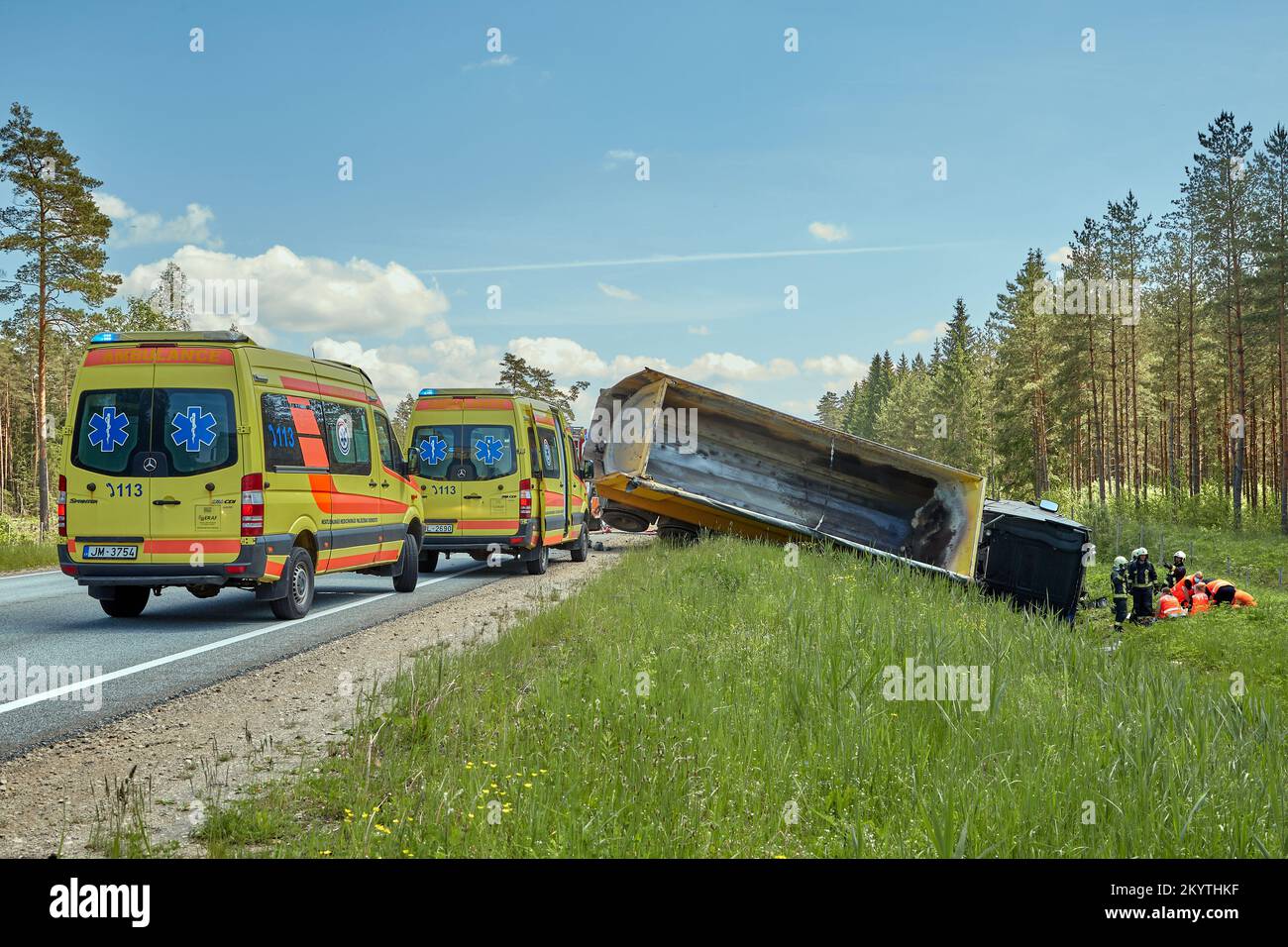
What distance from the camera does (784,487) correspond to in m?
18.2

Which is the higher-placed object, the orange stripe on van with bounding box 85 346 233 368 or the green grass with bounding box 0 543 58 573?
the orange stripe on van with bounding box 85 346 233 368

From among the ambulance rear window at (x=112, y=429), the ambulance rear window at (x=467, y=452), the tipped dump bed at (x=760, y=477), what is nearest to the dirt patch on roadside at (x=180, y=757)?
the ambulance rear window at (x=112, y=429)

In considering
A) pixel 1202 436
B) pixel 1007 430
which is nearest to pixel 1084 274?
pixel 1007 430

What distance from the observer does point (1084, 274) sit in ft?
182

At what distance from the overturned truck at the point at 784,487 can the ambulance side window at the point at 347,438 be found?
15.5 ft

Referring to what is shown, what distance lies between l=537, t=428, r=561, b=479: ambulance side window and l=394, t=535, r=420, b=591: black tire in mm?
3345

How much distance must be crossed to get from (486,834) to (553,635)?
5.17 meters

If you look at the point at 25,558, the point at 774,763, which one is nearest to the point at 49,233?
the point at 25,558

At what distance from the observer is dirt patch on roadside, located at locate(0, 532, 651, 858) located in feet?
13.5

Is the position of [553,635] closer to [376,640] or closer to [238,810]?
[376,640]

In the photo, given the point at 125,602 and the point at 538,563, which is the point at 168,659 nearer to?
the point at 125,602

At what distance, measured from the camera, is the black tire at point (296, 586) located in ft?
34.4

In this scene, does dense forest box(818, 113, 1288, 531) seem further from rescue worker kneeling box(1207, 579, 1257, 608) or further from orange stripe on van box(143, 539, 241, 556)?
orange stripe on van box(143, 539, 241, 556)

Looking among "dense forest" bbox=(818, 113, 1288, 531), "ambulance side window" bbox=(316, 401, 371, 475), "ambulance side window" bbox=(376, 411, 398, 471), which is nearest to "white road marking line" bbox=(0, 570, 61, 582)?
"ambulance side window" bbox=(376, 411, 398, 471)
